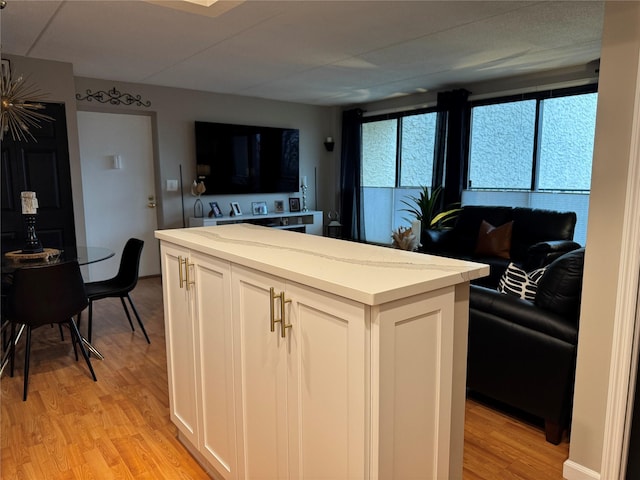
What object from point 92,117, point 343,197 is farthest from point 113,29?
point 343,197

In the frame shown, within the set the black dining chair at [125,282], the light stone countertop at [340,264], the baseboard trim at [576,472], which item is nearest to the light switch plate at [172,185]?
the black dining chair at [125,282]

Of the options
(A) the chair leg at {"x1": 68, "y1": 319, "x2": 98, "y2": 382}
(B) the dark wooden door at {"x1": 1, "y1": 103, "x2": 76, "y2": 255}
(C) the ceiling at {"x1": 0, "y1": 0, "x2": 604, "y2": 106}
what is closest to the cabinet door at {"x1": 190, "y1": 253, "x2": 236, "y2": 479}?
(A) the chair leg at {"x1": 68, "y1": 319, "x2": 98, "y2": 382}

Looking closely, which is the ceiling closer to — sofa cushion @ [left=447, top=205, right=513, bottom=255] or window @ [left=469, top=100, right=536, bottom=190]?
window @ [left=469, top=100, right=536, bottom=190]

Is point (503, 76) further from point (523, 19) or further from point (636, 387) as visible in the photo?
point (636, 387)

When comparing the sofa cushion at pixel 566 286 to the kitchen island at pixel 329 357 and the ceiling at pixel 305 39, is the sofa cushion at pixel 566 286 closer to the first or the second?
the kitchen island at pixel 329 357

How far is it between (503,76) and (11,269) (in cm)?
483

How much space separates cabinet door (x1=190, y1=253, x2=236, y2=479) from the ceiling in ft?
5.33

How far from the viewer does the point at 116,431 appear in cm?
232

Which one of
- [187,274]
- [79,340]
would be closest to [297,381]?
[187,274]

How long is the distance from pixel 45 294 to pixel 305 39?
252 centimetres

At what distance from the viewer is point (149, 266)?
18.5ft

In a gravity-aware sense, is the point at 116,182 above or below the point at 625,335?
above

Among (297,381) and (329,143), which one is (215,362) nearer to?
Result: (297,381)

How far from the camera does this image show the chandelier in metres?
2.91
